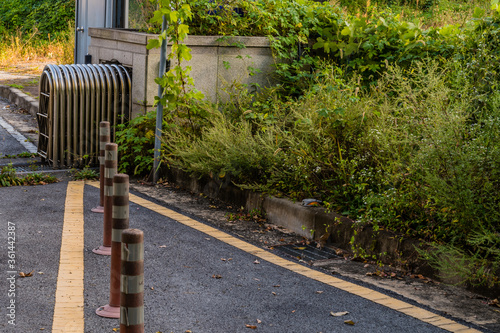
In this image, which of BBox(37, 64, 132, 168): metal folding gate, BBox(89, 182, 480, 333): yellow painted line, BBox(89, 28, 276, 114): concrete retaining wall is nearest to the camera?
BBox(89, 182, 480, 333): yellow painted line

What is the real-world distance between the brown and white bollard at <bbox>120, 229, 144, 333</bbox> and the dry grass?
15261 mm

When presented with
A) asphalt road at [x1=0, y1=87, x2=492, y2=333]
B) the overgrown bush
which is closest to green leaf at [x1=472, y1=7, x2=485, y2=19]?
the overgrown bush

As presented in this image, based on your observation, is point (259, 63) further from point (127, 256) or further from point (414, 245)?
Result: point (127, 256)

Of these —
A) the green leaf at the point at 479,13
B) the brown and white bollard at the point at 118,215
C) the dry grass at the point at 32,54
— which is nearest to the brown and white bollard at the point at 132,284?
the brown and white bollard at the point at 118,215

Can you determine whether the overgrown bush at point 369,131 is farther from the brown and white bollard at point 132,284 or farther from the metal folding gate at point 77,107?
the brown and white bollard at point 132,284

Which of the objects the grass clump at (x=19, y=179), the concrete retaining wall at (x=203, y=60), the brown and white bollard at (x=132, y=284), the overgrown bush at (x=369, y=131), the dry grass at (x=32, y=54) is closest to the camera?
the brown and white bollard at (x=132, y=284)

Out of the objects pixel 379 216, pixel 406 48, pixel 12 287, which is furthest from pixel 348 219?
pixel 406 48

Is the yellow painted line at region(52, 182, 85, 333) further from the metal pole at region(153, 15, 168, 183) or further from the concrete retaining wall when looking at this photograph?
the concrete retaining wall

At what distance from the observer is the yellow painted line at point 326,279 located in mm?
4285

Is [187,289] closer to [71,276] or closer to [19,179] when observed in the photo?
[71,276]

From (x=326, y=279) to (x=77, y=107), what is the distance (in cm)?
522

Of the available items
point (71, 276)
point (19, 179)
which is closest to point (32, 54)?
point (19, 179)

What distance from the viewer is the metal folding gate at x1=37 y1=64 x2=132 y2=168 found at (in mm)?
8781

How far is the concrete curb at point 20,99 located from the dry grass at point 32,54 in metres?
2.57
